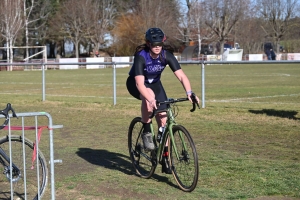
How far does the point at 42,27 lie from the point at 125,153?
249ft

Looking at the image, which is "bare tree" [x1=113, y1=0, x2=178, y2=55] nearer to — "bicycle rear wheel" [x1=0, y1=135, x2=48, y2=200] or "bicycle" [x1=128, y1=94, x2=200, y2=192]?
"bicycle" [x1=128, y1=94, x2=200, y2=192]

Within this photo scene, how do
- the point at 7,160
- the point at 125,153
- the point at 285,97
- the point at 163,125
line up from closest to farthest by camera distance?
the point at 7,160 < the point at 163,125 < the point at 125,153 < the point at 285,97

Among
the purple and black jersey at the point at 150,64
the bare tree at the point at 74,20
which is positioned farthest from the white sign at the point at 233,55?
the purple and black jersey at the point at 150,64

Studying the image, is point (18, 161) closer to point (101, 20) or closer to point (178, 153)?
point (178, 153)

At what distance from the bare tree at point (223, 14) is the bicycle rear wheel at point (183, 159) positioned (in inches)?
3047

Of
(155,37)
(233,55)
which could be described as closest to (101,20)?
(233,55)

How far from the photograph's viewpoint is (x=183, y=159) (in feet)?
21.4

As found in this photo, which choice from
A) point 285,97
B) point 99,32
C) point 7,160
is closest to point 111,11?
point 99,32

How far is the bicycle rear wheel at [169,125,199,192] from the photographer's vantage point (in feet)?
20.8

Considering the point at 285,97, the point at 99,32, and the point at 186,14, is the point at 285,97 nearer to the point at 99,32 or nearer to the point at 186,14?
the point at 99,32

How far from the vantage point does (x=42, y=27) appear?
82562 millimetres

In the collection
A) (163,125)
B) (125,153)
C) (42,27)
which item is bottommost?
(125,153)

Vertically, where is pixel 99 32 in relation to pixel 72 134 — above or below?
above

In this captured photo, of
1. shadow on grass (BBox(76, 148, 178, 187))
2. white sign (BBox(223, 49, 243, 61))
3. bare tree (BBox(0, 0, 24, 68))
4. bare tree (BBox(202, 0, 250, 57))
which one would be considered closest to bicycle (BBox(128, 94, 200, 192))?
shadow on grass (BBox(76, 148, 178, 187))
